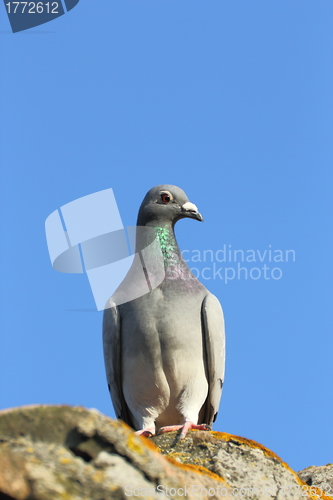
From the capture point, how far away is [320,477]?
638 cm

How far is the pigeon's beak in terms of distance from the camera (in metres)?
8.09

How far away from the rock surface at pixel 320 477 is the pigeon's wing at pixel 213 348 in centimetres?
144

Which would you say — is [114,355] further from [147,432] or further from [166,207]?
[166,207]

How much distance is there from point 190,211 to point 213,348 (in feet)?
6.53

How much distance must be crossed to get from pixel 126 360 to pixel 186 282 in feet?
4.21

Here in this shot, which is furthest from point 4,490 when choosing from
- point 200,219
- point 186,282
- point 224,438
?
point 200,219

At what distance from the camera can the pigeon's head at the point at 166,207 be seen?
8016 mm

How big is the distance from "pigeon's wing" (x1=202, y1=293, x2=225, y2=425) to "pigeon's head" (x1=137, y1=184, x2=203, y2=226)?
1237 millimetres

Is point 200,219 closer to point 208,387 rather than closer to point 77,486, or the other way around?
point 208,387

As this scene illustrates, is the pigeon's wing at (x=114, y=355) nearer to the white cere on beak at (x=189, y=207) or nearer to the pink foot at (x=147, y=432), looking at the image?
the pink foot at (x=147, y=432)

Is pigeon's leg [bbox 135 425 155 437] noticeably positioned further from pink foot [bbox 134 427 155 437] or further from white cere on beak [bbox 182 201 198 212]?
white cere on beak [bbox 182 201 198 212]

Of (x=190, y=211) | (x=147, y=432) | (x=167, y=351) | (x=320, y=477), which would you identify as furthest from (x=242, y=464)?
(x=190, y=211)

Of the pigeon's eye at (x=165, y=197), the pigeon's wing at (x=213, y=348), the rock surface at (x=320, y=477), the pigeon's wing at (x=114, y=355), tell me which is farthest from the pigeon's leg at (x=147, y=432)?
the pigeon's eye at (x=165, y=197)

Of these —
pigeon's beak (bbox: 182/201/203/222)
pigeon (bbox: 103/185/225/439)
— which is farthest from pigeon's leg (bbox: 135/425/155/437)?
pigeon's beak (bbox: 182/201/203/222)
